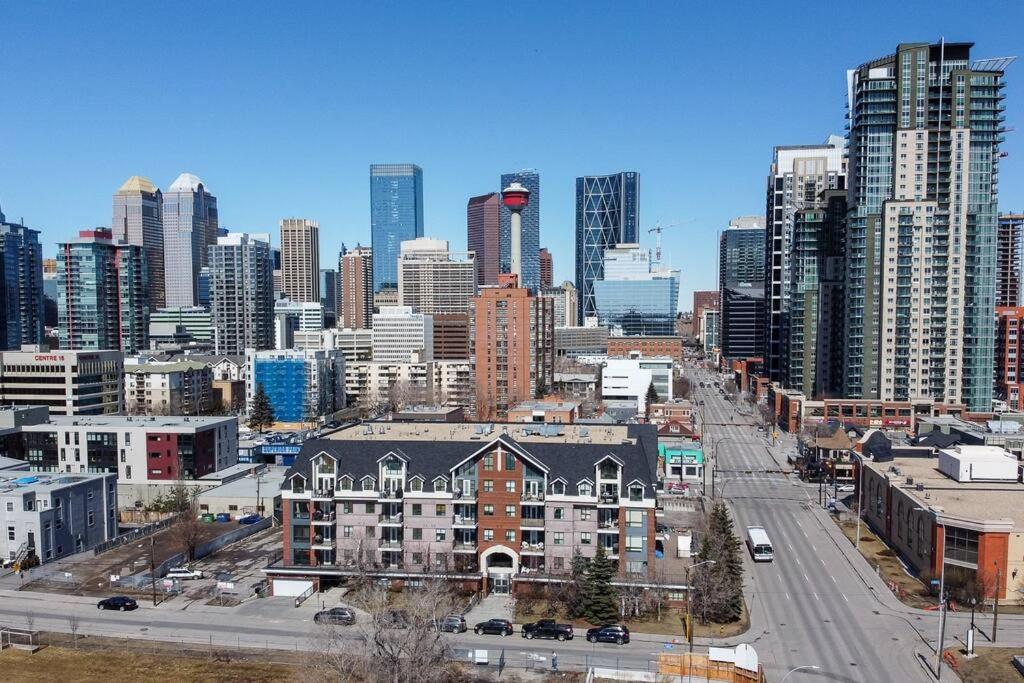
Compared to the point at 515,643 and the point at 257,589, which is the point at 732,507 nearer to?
the point at 515,643

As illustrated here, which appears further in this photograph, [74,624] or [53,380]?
[53,380]

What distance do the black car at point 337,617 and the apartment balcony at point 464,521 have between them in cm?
1026

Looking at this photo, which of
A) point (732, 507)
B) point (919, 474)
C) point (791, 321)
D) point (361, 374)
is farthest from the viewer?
point (361, 374)

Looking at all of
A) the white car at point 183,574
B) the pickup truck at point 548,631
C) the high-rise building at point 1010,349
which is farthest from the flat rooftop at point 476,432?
the high-rise building at point 1010,349

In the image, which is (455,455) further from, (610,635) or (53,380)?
(53,380)

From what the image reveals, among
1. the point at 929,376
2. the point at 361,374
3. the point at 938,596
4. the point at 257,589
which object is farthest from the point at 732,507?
the point at 361,374

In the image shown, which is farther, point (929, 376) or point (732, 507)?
point (929, 376)

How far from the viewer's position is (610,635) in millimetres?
53219

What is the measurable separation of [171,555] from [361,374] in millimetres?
123705

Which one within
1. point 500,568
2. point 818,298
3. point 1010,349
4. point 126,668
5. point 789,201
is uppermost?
point 789,201

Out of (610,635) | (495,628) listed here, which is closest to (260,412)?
(495,628)

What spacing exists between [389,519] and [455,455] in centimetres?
708

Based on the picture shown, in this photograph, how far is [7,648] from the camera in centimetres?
5288

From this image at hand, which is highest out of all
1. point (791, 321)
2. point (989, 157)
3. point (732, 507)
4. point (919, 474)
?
point (989, 157)
